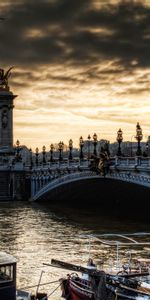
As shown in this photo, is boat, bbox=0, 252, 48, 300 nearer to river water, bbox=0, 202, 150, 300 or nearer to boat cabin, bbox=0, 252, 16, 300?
boat cabin, bbox=0, 252, 16, 300

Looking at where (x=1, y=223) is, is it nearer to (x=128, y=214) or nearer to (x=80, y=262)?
(x=128, y=214)

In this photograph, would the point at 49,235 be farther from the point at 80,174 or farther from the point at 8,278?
the point at 8,278

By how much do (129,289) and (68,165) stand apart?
1824 inches

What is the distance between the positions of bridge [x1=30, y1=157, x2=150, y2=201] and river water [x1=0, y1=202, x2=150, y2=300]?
12.1ft

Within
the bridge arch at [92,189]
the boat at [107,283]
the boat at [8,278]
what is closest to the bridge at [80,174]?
the bridge arch at [92,189]

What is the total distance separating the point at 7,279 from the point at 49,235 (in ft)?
88.9

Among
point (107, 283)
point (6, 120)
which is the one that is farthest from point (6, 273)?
point (6, 120)

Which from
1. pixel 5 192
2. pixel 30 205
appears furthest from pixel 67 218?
pixel 5 192

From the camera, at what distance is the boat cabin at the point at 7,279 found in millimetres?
21406

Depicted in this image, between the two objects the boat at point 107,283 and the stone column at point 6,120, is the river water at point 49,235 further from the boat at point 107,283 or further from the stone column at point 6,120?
the stone column at point 6,120

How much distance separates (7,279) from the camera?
21.6 meters

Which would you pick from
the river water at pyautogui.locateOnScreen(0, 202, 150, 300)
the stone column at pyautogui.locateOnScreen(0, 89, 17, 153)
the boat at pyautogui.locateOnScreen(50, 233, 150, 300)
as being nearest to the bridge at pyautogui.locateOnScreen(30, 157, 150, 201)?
the river water at pyautogui.locateOnScreen(0, 202, 150, 300)

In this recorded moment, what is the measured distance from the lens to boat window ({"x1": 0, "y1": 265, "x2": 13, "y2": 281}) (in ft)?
70.9

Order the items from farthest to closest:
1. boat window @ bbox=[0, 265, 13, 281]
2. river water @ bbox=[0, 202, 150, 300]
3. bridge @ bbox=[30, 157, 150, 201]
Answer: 1. bridge @ bbox=[30, 157, 150, 201]
2. river water @ bbox=[0, 202, 150, 300]
3. boat window @ bbox=[0, 265, 13, 281]
